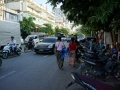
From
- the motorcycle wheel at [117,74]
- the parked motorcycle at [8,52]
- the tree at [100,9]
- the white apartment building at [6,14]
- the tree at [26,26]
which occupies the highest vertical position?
the white apartment building at [6,14]

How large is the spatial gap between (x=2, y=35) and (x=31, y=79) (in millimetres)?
12372

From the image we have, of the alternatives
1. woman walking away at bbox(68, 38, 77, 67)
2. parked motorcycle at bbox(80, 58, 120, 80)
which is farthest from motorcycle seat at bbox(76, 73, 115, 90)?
woman walking away at bbox(68, 38, 77, 67)

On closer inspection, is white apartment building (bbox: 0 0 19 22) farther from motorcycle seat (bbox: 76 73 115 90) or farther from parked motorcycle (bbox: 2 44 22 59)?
motorcycle seat (bbox: 76 73 115 90)

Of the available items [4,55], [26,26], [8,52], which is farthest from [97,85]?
[26,26]

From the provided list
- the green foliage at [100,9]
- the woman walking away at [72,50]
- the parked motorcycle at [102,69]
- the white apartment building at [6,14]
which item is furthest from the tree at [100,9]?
the white apartment building at [6,14]

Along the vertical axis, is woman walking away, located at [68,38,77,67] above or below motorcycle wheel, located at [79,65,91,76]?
above

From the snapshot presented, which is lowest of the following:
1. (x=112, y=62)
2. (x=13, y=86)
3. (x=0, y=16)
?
(x=13, y=86)

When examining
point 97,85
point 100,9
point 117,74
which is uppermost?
point 100,9

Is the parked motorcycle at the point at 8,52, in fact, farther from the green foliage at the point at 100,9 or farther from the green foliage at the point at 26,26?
the green foliage at the point at 26,26

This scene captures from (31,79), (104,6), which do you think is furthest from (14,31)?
(104,6)

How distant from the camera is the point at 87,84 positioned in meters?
3.50

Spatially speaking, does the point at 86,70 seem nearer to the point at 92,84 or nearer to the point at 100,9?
the point at 100,9

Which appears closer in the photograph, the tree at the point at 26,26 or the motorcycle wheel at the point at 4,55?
the motorcycle wheel at the point at 4,55

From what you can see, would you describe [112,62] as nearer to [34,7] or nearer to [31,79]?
[31,79]
